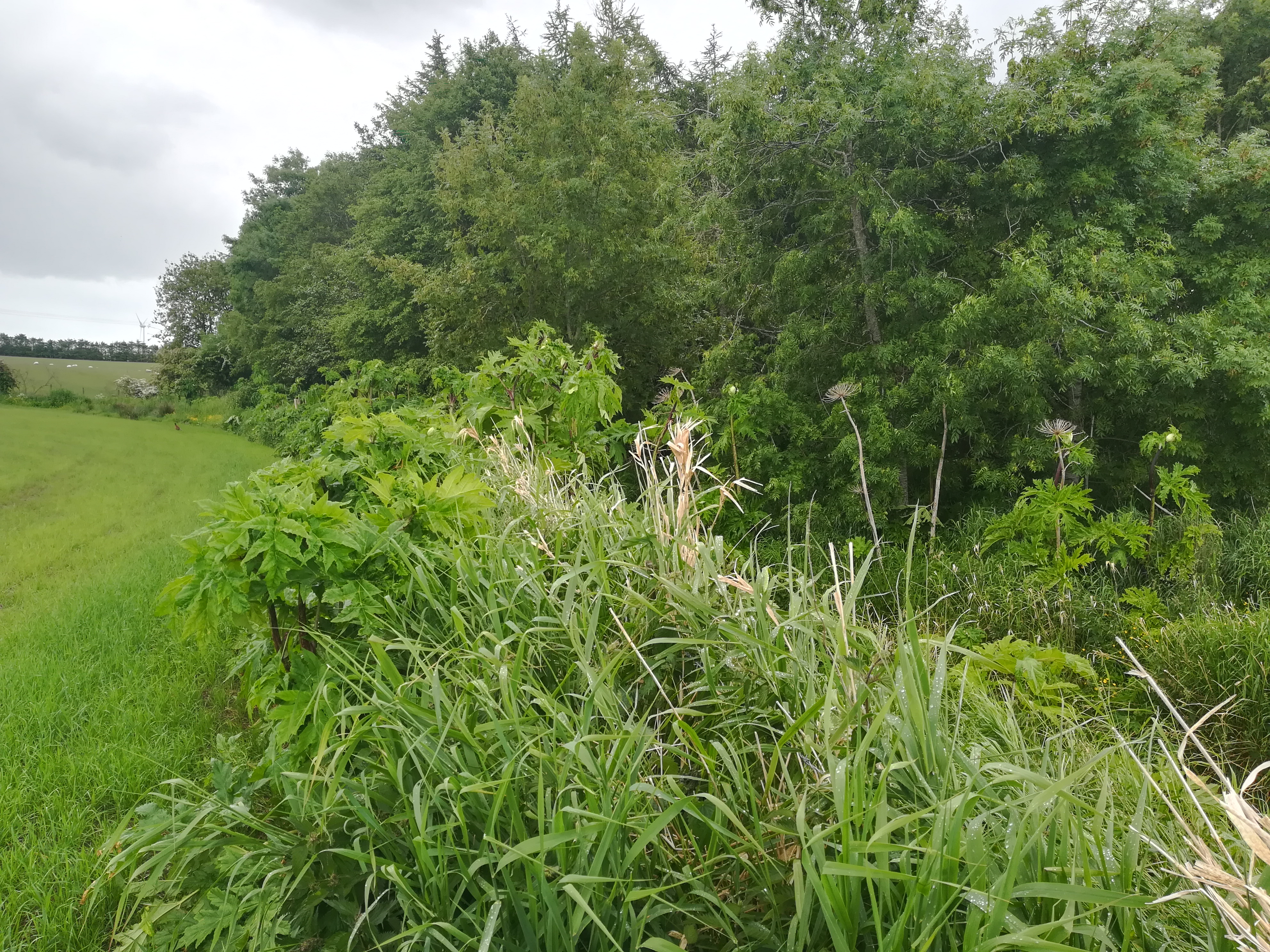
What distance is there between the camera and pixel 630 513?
2.51 m

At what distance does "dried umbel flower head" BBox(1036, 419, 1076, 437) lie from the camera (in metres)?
5.11

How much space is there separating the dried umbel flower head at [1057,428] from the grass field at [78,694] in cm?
535

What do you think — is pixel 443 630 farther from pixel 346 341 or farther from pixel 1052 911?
pixel 346 341

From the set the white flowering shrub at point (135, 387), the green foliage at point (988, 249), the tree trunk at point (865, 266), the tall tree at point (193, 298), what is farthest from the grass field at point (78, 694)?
the tall tree at point (193, 298)

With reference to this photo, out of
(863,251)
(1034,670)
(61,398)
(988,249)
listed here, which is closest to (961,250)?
(988,249)

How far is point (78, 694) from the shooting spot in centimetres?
285

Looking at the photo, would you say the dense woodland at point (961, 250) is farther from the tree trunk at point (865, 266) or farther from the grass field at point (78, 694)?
the grass field at point (78, 694)

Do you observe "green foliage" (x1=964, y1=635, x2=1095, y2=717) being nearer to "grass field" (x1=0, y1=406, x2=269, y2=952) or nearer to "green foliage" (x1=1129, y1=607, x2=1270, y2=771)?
"green foliage" (x1=1129, y1=607, x2=1270, y2=771)

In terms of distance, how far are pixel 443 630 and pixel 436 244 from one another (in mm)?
14908

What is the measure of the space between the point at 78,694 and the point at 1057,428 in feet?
22.4

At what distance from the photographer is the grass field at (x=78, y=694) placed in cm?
183

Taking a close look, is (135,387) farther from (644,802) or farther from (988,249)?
(644,802)

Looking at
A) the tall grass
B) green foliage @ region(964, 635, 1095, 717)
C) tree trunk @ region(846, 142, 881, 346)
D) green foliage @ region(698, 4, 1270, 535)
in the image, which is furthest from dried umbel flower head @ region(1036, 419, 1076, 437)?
the tall grass

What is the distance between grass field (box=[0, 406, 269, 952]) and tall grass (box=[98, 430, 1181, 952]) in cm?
22
